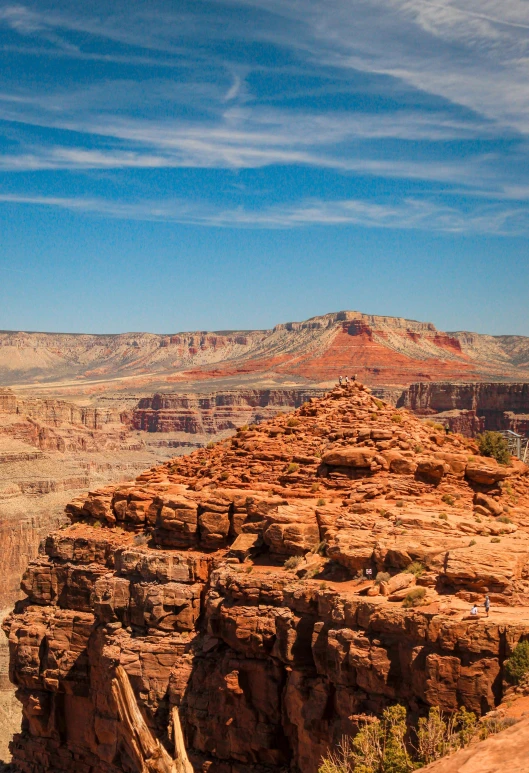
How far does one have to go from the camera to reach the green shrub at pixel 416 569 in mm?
25069

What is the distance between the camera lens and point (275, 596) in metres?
26.8

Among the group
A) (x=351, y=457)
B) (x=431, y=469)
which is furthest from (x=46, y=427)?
(x=431, y=469)

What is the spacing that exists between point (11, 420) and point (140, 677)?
143 metres

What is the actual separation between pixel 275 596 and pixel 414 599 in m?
4.51

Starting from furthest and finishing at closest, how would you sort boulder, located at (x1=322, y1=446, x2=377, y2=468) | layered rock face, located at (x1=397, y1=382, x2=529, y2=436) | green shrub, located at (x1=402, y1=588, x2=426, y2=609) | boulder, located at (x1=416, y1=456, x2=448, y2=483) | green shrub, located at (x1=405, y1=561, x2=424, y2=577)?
1. layered rock face, located at (x1=397, y1=382, x2=529, y2=436)
2. boulder, located at (x1=322, y1=446, x2=377, y2=468)
3. boulder, located at (x1=416, y1=456, x2=448, y2=483)
4. green shrub, located at (x1=405, y1=561, x2=424, y2=577)
5. green shrub, located at (x1=402, y1=588, x2=426, y2=609)

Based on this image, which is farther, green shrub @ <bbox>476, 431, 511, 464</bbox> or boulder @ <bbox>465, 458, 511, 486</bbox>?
green shrub @ <bbox>476, 431, 511, 464</bbox>

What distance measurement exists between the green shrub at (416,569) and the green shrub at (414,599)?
4.58 feet

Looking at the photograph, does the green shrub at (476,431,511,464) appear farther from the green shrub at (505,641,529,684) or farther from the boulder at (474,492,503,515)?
the green shrub at (505,641,529,684)

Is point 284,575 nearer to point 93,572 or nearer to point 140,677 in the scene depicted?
point 140,677

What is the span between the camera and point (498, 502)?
31.0 m

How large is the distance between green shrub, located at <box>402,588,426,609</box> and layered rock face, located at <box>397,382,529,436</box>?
11786 centimetres

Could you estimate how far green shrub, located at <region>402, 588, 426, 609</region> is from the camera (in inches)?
920

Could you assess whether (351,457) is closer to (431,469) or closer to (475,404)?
(431,469)

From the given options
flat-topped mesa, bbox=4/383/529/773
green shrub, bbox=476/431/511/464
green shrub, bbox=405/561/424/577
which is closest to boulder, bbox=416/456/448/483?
flat-topped mesa, bbox=4/383/529/773
